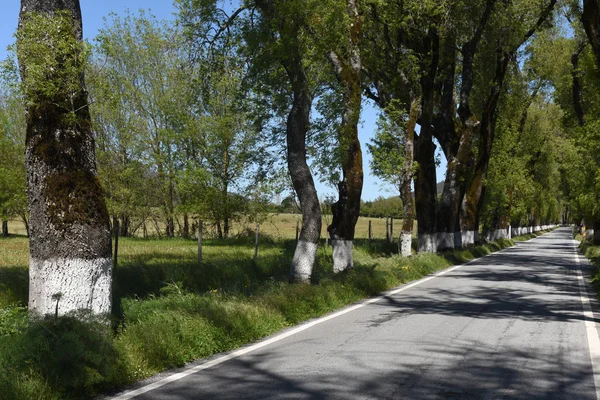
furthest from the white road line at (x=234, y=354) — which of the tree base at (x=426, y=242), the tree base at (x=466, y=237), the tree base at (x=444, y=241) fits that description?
the tree base at (x=466, y=237)

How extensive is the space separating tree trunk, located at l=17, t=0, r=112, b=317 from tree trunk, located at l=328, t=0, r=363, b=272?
31.1ft

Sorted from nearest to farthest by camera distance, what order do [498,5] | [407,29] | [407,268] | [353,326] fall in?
[353,326], [407,268], [407,29], [498,5]

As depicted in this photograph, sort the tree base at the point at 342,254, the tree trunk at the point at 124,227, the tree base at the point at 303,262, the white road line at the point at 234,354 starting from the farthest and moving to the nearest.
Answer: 1. the tree trunk at the point at 124,227
2. the tree base at the point at 342,254
3. the tree base at the point at 303,262
4. the white road line at the point at 234,354

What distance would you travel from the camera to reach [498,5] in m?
27.7

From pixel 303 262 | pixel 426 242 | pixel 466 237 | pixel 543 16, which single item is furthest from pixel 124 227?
pixel 303 262

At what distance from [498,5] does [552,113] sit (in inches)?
1215

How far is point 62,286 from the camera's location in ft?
25.1

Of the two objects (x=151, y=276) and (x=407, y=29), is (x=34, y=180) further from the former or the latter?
(x=407, y=29)

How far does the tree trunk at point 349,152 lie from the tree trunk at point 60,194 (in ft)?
31.1

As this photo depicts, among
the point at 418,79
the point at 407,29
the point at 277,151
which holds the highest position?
the point at 407,29

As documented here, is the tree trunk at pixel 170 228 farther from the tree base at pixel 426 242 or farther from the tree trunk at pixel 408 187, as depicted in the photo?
the tree trunk at pixel 408 187

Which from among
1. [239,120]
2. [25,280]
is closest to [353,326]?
[25,280]

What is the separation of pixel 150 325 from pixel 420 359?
335cm

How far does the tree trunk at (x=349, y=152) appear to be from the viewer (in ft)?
56.2
